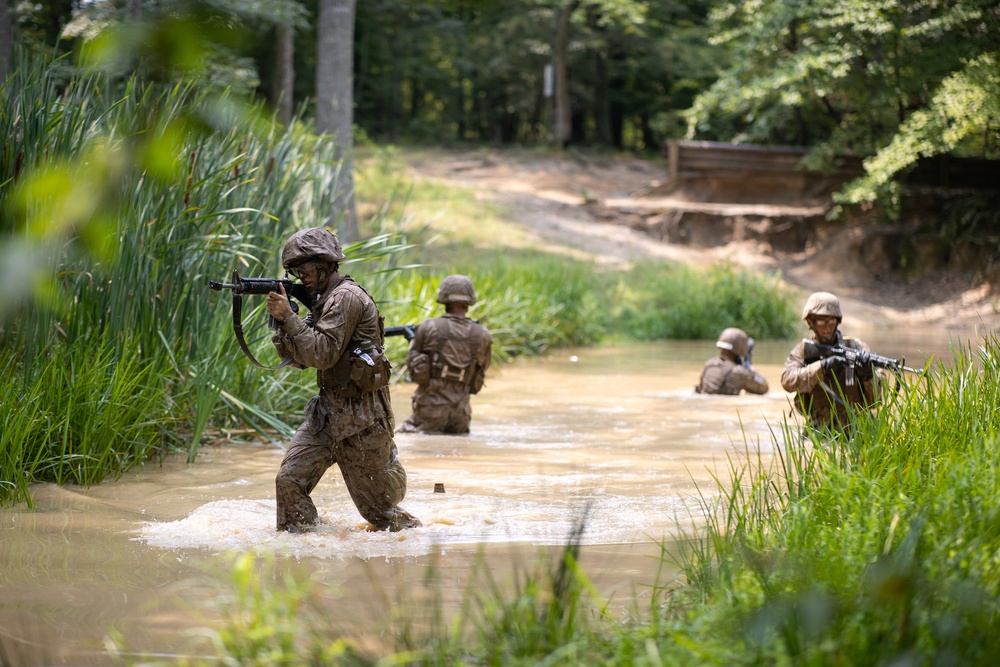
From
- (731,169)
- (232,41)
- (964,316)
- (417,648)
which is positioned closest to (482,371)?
(417,648)

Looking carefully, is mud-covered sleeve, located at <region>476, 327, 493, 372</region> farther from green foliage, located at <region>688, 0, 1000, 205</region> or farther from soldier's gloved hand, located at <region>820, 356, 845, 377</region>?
green foliage, located at <region>688, 0, 1000, 205</region>

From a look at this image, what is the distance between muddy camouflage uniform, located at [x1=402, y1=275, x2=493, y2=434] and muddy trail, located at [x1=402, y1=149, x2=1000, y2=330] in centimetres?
1330

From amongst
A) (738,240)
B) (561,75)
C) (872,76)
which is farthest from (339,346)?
(561,75)

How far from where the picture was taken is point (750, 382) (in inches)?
449

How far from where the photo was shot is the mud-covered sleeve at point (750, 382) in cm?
1138

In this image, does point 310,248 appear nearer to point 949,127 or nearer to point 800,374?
point 800,374

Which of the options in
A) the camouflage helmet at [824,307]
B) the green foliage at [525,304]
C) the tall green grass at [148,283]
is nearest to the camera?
the tall green grass at [148,283]

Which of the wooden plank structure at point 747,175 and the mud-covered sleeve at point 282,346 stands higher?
the wooden plank structure at point 747,175

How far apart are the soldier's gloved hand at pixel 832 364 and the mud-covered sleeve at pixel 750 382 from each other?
3.69m

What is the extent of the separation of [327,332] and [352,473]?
32.1 inches

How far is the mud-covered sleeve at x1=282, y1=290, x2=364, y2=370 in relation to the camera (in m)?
A: 5.43

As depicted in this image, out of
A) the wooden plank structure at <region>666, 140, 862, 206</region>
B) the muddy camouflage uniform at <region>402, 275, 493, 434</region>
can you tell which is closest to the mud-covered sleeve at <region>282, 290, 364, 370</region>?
the muddy camouflage uniform at <region>402, 275, 493, 434</region>

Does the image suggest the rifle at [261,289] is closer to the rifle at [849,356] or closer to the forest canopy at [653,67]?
the forest canopy at [653,67]

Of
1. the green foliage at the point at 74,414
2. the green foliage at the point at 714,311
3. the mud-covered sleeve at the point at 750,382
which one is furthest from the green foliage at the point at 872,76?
the green foliage at the point at 74,414
